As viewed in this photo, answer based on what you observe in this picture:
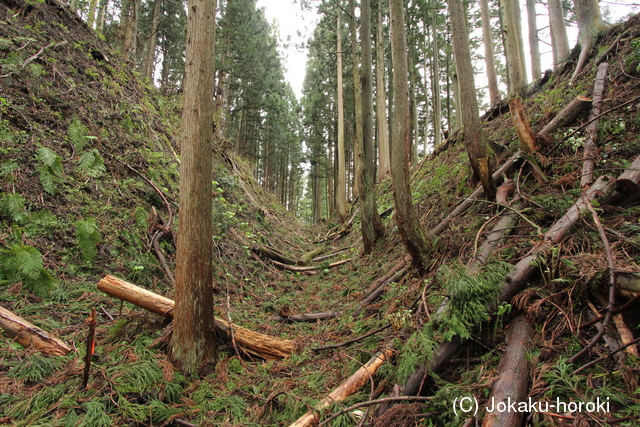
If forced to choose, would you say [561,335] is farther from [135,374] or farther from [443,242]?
[135,374]

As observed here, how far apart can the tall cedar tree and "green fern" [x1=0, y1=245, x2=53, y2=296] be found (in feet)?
18.6

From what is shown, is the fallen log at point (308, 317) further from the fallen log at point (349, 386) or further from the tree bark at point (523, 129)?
the tree bark at point (523, 129)

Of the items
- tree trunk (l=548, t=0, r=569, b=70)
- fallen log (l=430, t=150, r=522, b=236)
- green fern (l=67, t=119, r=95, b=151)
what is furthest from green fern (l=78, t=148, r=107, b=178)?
tree trunk (l=548, t=0, r=569, b=70)

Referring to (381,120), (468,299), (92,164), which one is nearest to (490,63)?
(381,120)

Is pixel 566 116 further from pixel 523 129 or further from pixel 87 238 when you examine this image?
pixel 87 238

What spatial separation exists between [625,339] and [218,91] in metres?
17.0

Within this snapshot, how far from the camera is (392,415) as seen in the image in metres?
2.17

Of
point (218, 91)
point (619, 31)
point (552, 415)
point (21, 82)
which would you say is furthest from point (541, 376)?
point (218, 91)

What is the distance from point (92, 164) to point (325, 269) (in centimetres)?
556

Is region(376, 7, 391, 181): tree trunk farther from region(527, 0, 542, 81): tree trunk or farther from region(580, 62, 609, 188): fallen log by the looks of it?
region(580, 62, 609, 188): fallen log

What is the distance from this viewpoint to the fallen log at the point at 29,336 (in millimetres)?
2963

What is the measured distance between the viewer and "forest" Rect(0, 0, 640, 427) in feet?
7.29

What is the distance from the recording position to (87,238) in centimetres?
438

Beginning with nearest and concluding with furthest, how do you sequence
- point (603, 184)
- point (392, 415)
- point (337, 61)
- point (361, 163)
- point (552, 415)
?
point (552, 415)
point (392, 415)
point (603, 184)
point (361, 163)
point (337, 61)
